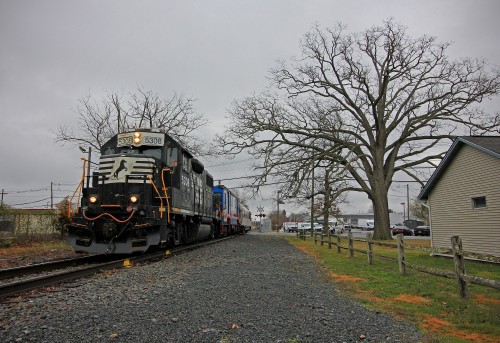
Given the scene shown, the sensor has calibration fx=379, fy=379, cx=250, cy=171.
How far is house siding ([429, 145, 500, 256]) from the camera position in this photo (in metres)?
14.0

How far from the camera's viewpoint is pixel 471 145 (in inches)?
587

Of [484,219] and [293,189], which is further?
[293,189]

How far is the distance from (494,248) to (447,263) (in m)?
1.69

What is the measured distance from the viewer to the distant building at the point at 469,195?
14.0m

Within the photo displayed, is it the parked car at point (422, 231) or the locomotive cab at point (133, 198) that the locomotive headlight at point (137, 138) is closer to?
the locomotive cab at point (133, 198)

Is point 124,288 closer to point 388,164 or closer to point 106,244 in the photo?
point 106,244

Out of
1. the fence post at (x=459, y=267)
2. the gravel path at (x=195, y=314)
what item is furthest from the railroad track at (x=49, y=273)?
the fence post at (x=459, y=267)

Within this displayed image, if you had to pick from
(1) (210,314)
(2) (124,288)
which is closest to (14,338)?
(1) (210,314)

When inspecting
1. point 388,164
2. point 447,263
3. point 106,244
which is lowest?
point 447,263

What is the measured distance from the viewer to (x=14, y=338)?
4156mm

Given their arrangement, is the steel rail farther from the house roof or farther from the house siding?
the house roof

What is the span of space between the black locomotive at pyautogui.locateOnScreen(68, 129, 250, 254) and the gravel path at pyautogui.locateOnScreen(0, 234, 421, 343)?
9.73 ft

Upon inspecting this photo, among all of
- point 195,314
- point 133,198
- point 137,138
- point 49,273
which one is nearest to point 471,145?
point 137,138

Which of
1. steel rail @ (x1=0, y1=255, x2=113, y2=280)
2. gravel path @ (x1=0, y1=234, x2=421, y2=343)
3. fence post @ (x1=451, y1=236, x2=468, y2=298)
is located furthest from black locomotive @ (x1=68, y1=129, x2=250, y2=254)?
fence post @ (x1=451, y1=236, x2=468, y2=298)
